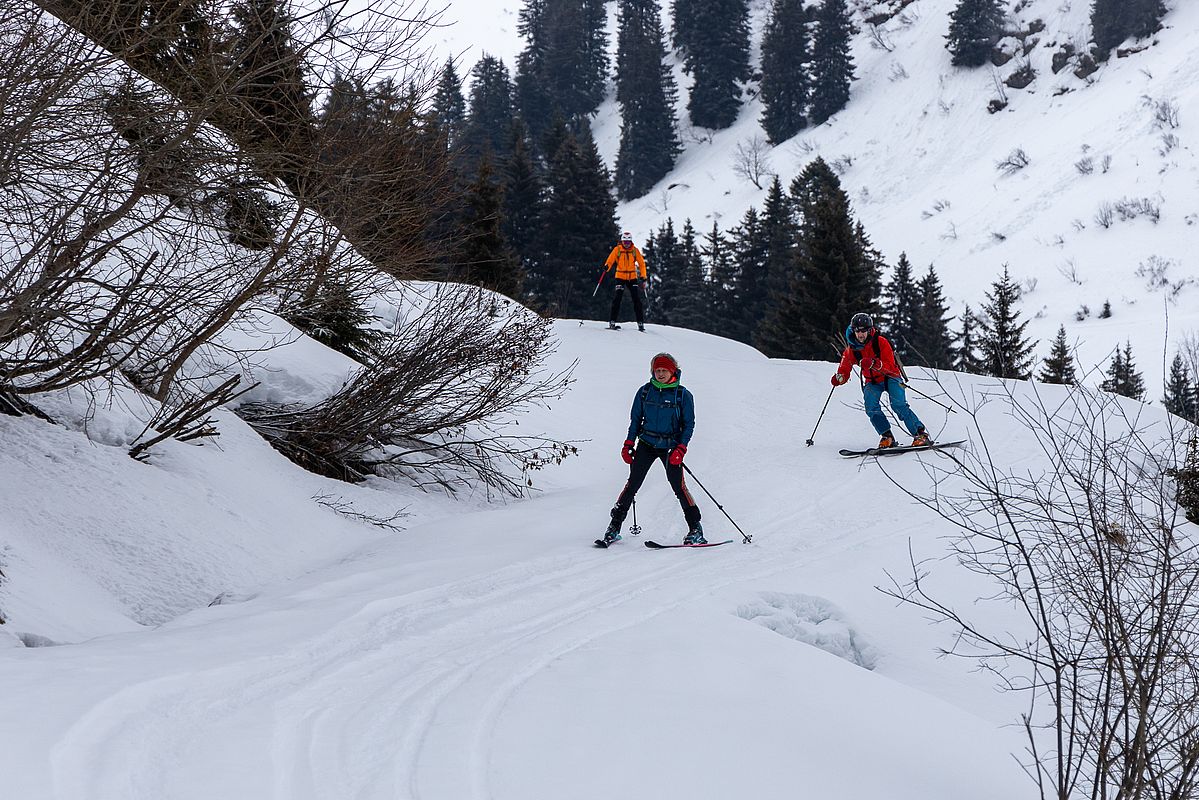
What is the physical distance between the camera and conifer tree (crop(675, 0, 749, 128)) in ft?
250

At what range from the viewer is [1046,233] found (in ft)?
148

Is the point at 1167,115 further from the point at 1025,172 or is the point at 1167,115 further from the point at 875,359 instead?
the point at 875,359

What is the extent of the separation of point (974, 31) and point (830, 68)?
33.8ft

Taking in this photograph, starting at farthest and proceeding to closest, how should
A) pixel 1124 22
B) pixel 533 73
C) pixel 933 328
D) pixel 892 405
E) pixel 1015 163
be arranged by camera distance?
1. pixel 533 73
2. pixel 1124 22
3. pixel 1015 163
4. pixel 933 328
5. pixel 892 405

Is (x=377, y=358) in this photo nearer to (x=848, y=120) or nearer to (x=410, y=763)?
(x=410, y=763)

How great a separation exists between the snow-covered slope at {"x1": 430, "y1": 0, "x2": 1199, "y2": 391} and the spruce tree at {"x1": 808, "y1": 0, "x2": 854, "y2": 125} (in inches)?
52.9

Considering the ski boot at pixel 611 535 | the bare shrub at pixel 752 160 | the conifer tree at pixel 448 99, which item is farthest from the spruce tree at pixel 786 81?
the ski boot at pixel 611 535

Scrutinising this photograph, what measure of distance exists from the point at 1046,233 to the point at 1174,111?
421 inches

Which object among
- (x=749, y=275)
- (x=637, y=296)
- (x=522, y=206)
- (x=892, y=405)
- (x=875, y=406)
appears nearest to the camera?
(x=892, y=405)

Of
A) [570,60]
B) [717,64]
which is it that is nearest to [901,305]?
[717,64]

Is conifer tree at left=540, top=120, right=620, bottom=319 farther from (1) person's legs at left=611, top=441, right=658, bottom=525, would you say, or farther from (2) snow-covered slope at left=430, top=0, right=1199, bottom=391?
(1) person's legs at left=611, top=441, right=658, bottom=525

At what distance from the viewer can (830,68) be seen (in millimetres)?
69375

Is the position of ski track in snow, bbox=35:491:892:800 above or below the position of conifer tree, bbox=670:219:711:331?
below

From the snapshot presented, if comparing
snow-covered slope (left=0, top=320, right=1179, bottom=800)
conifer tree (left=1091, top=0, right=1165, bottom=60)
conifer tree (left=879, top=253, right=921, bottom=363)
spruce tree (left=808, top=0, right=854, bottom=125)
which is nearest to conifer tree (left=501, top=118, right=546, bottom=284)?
conifer tree (left=879, top=253, right=921, bottom=363)
